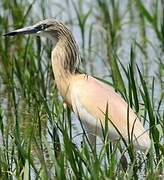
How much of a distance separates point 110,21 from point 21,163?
13.6ft

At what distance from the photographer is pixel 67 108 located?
5.72m

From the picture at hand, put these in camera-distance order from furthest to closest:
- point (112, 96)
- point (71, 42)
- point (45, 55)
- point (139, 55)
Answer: point (139, 55) < point (45, 55) < point (71, 42) < point (112, 96)

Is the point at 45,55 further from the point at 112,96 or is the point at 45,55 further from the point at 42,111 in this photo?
the point at 112,96

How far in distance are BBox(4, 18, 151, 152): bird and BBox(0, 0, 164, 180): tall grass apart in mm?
78

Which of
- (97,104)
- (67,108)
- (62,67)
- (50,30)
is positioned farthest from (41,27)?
(97,104)

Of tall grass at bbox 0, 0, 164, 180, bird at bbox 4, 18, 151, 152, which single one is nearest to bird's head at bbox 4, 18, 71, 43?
bird at bbox 4, 18, 151, 152

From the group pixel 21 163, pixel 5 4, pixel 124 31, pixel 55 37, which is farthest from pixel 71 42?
pixel 124 31

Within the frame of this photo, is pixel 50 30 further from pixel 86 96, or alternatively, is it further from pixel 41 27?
pixel 86 96

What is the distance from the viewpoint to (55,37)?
6.21 m

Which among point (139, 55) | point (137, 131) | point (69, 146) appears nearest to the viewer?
point (69, 146)

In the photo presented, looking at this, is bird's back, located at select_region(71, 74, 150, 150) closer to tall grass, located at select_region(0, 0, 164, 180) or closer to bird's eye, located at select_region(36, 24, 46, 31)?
tall grass, located at select_region(0, 0, 164, 180)

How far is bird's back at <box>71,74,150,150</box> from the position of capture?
216 inches

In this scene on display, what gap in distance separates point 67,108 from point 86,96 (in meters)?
0.16

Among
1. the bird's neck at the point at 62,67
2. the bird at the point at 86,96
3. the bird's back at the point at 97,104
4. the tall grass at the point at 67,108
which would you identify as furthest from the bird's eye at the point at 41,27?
the bird's back at the point at 97,104
